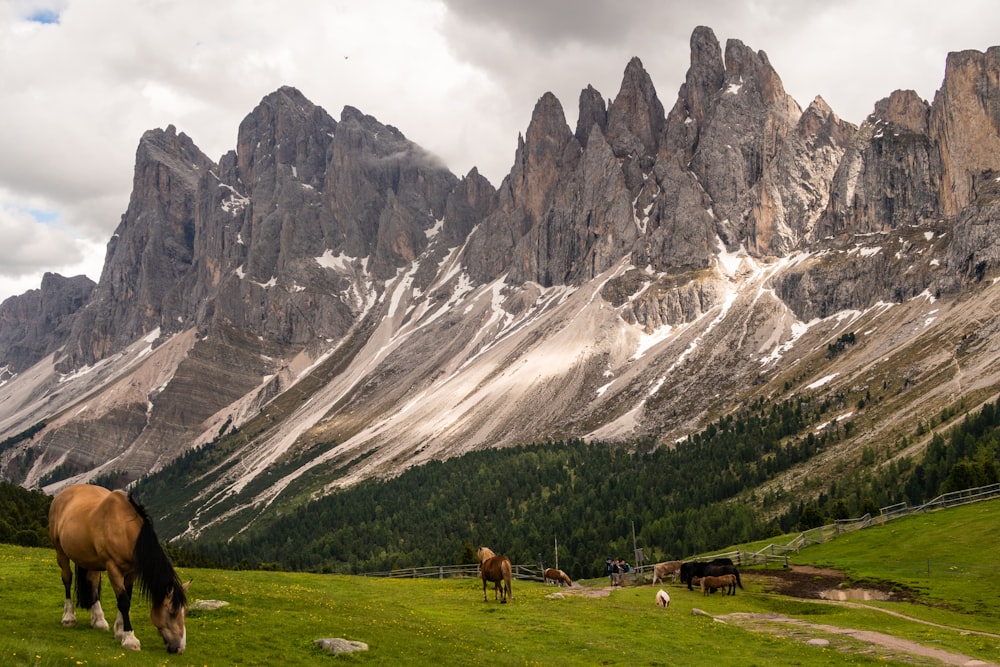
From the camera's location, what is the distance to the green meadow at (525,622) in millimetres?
22344

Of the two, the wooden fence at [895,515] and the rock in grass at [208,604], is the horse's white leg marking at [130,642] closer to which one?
the rock in grass at [208,604]

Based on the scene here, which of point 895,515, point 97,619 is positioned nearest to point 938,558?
point 895,515

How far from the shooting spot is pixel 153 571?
20312mm

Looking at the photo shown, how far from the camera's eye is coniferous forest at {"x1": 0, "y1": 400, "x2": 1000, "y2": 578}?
123250 mm

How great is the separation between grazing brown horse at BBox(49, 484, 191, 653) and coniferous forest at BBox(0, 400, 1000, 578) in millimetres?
77532

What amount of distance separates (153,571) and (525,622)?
743 inches

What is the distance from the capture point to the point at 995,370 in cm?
15425

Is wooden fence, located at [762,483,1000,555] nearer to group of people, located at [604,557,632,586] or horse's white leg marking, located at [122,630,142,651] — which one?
group of people, located at [604,557,632,586]

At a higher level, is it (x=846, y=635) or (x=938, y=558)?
(x=938, y=558)

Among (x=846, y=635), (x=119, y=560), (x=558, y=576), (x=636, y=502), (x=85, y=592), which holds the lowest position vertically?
(x=846, y=635)

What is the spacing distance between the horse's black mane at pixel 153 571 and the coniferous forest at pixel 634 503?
8017cm

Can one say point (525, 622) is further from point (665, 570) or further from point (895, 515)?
point (895, 515)

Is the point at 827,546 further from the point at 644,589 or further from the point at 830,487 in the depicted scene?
the point at 830,487

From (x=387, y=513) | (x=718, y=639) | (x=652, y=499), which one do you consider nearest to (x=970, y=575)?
(x=718, y=639)
